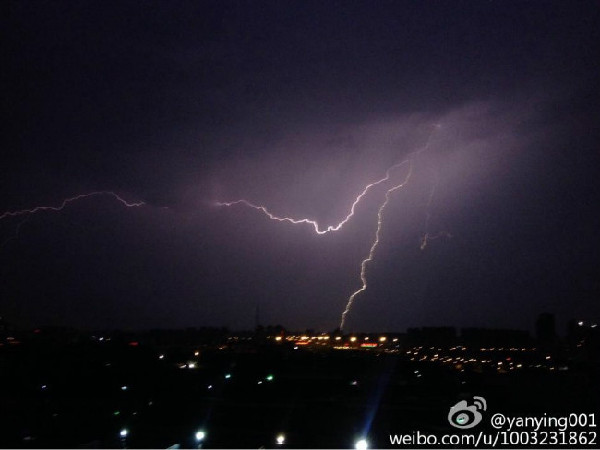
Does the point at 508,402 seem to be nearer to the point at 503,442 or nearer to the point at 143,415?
the point at 503,442

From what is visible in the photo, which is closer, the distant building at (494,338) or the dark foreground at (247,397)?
the dark foreground at (247,397)

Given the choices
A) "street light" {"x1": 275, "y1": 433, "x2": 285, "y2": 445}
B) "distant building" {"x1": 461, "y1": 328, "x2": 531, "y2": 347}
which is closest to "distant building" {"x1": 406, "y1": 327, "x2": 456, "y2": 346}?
"distant building" {"x1": 461, "y1": 328, "x2": 531, "y2": 347}

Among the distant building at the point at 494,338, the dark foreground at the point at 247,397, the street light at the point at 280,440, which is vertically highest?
the distant building at the point at 494,338

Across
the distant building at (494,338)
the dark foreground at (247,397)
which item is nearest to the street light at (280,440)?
the dark foreground at (247,397)

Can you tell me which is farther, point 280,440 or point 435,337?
point 435,337

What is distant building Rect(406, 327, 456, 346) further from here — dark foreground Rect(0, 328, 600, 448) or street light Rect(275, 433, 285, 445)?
street light Rect(275, 433, 285, 445)

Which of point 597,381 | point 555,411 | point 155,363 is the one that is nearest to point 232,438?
point 555,411

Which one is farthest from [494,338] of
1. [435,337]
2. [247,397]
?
[247,397]

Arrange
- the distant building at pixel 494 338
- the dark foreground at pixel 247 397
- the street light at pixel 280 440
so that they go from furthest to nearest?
the distant building at pixel 494 338, the dark foreground at pixel 247 397, the street light at pixel 280 440

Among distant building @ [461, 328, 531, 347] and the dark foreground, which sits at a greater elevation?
distant building @ [461, 328, 531, 347]

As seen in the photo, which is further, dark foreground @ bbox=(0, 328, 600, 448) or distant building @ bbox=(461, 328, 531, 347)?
distant building @ bbox=(461, 328, 531, 347)

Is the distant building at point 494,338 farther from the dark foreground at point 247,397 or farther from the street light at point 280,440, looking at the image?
the street light at point 280,440

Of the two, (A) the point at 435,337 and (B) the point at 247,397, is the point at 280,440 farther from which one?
(A) the point at 435,337
